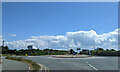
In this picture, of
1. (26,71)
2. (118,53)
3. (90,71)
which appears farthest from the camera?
(118,53)

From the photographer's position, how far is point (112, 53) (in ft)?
173

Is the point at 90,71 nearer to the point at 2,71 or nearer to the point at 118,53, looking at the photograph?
the point at 2,71

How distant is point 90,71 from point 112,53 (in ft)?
140

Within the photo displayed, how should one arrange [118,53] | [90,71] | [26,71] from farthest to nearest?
[118,53]
[90,71]
[26,71]

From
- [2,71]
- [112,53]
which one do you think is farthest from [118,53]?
[2,71]

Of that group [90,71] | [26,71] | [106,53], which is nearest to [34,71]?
[26,71]

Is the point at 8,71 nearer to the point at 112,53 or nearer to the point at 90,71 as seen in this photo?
the point at 90,71

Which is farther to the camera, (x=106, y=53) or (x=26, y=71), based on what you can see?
(x=106, y=53)

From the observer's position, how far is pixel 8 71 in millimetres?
11828

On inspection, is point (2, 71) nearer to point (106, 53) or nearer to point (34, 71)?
point (34, 71)

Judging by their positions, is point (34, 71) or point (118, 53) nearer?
point (34, 71)

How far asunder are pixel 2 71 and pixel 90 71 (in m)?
6.30

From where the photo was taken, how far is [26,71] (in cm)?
1165

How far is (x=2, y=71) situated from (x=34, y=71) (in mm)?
2216
